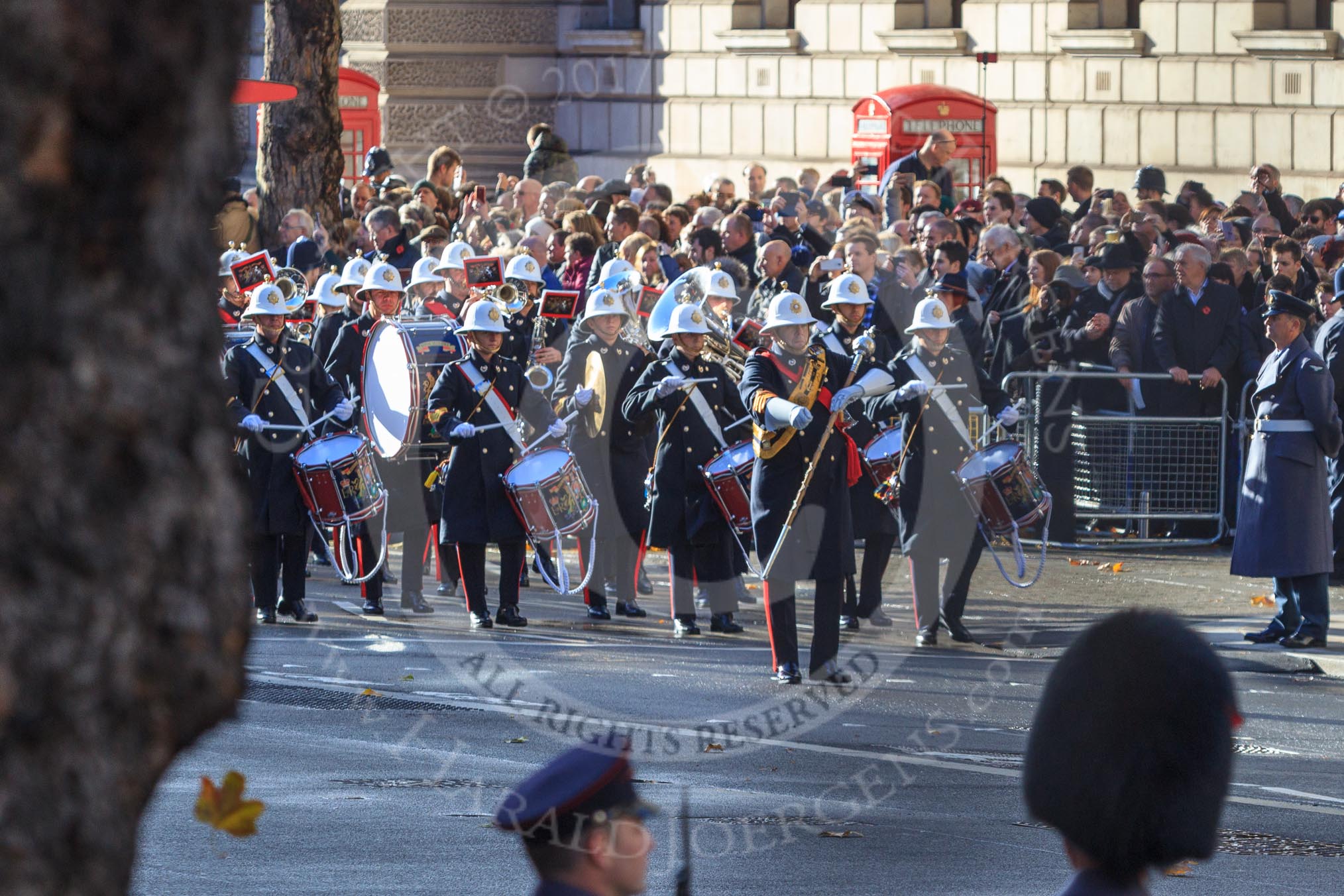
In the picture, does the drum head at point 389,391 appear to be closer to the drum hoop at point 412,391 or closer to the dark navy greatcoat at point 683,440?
the drum hoop at point 412,391

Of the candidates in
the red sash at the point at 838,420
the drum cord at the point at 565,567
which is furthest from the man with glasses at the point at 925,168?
the red sash at the point at 838,420

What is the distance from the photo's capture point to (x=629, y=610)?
12148 millimetres

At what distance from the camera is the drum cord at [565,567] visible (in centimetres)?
1153

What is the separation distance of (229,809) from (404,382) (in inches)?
369

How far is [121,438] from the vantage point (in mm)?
2117

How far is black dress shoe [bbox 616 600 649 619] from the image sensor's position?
39.9 ft

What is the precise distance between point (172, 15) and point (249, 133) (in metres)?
33.9

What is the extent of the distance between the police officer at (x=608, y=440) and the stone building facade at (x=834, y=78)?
46.5ft

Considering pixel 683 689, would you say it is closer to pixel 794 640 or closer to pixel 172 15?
pixel 794 640

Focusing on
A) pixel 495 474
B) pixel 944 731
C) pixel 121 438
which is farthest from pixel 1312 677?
pixel 121 438

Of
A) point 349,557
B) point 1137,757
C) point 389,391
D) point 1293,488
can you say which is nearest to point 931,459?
point 1293,488

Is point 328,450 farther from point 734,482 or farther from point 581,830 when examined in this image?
point 581,830

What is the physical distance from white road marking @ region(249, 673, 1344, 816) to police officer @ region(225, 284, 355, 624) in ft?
5.27

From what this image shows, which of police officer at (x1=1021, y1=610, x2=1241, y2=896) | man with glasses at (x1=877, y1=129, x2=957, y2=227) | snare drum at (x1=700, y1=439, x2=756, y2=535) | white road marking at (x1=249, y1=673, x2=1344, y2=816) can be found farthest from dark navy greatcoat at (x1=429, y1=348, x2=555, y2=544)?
man with glasses at (x1=877, y1=129, x2=957, y2=227)
